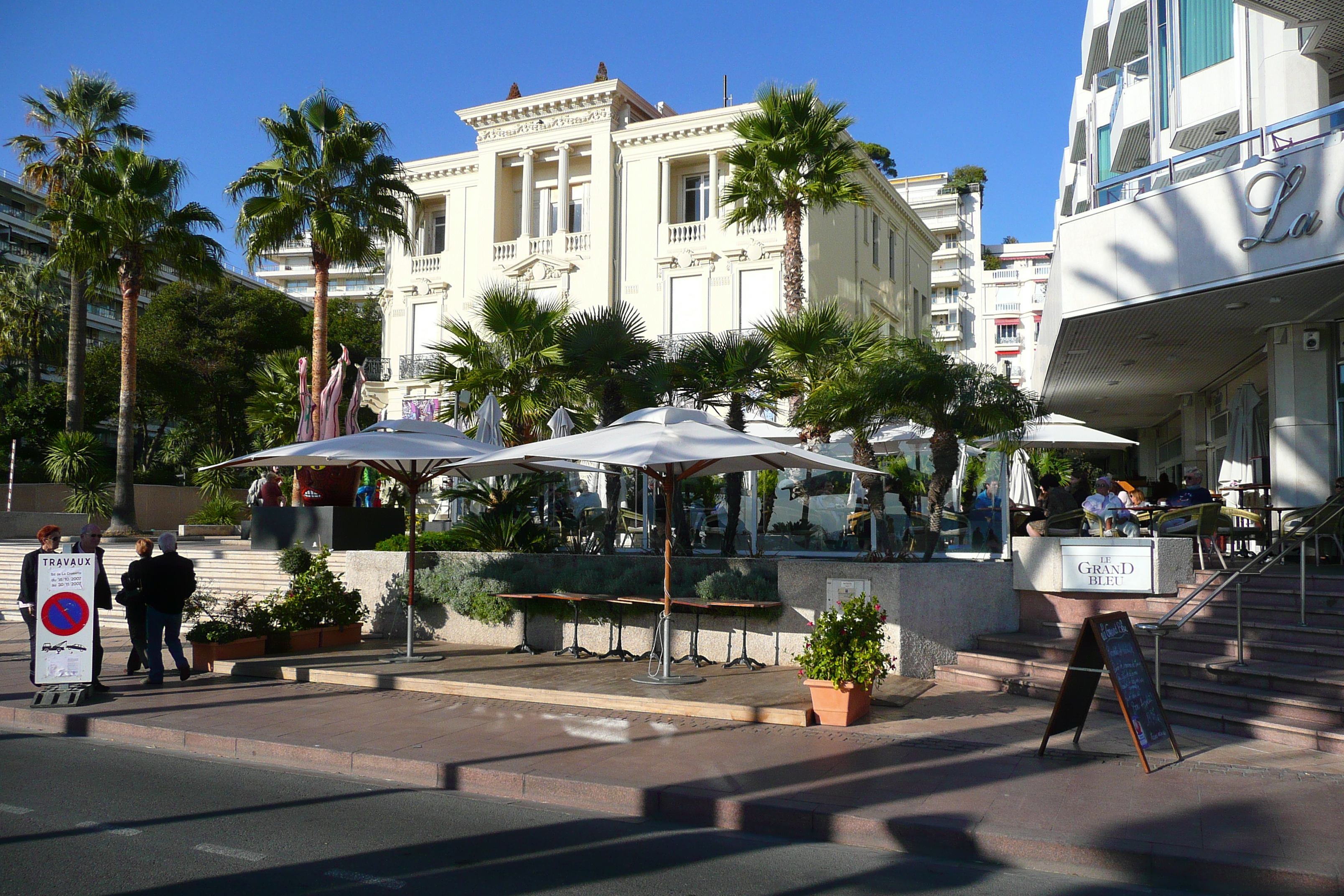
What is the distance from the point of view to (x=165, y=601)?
10.9 meters

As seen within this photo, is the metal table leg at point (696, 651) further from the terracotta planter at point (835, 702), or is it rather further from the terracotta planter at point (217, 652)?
the terracotta planter at point (217, 652)

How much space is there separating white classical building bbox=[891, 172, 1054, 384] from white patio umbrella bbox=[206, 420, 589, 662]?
5817 cm

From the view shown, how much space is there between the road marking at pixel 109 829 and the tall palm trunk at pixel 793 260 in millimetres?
17579

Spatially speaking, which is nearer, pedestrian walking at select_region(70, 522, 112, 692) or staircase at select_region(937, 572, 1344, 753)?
staircase at select_region(937, 572, 1344, 753)

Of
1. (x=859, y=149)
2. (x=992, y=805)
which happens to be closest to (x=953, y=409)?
(x=992, y=805)

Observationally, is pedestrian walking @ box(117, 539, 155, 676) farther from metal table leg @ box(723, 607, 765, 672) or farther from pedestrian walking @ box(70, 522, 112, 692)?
metal table leg @ box(723, 607, 765, 672)

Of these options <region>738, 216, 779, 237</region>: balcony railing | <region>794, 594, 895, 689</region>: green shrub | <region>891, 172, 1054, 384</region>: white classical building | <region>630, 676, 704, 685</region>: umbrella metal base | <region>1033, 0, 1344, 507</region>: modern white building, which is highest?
<region>891, 172, 1054, 384</region>: white classical building

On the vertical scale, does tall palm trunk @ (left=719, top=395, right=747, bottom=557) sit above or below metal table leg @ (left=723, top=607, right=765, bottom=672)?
above

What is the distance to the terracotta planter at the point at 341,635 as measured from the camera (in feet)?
42.9

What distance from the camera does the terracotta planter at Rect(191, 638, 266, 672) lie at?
38.4ft

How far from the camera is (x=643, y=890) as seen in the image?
501cm

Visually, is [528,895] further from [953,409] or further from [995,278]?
[995,278]

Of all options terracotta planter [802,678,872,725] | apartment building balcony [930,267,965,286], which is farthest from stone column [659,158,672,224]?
apartment building balcony [930,267,965,286]

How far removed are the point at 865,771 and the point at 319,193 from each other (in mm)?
21155
